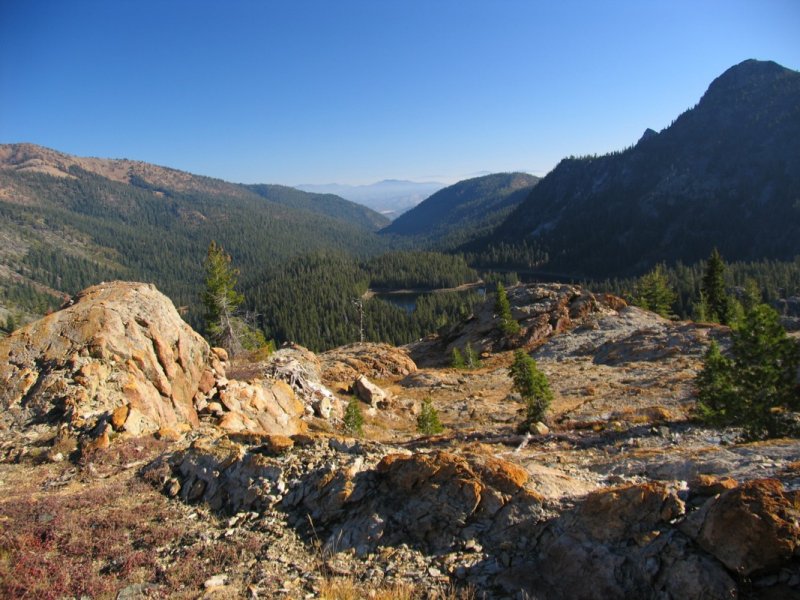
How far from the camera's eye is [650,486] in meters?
8.04

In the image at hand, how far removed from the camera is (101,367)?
16.7 meters

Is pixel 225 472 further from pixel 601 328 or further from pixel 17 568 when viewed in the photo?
pixel 601 328

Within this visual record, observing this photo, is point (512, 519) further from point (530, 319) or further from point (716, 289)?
point (716, 289)

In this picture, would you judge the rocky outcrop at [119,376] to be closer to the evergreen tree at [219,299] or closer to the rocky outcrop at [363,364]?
the rocky outcrop at [363,364]

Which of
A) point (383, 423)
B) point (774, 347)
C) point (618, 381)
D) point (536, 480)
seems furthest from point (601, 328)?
point (536, 480)

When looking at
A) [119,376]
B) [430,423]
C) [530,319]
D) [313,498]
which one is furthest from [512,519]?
[530,319]

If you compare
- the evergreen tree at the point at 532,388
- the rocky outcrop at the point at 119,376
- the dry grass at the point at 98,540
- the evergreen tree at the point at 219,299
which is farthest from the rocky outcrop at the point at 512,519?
the evergreen tree at the point at 219,299

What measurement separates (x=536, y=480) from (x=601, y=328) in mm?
50601

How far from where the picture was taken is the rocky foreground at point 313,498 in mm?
7059

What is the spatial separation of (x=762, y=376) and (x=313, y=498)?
59.1ft

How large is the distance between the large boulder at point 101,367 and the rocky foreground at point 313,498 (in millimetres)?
85

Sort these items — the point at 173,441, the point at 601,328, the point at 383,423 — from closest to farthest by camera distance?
the point at 173,441 → the point at 383,423 → the point at 601,328

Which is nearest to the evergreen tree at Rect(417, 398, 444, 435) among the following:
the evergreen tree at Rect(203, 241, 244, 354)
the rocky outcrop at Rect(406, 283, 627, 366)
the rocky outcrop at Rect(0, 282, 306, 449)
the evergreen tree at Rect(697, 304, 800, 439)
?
the rocky outcrop at Rect(0, 282, 306, 449)

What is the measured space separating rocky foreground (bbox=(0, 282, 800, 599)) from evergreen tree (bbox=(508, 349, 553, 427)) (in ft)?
7.16
